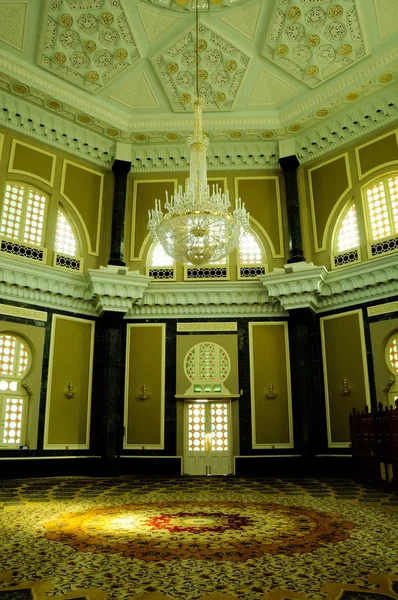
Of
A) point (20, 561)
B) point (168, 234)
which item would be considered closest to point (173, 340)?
point (168, 234)

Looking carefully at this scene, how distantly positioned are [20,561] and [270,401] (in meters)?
7.15

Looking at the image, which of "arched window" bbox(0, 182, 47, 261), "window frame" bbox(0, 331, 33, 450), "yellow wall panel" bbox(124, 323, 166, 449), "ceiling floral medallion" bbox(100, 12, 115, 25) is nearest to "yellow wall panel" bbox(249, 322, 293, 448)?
"yellow wall panel" bbox(124, 323, 166, 449)

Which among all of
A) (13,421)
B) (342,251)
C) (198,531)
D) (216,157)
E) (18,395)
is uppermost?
(216,157)

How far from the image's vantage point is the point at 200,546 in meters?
3.59

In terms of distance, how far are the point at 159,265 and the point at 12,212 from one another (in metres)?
3.21

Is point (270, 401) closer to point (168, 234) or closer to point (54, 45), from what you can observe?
point (168, 234)

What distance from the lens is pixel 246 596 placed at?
2.54 meters

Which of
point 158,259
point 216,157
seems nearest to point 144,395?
point 158,259

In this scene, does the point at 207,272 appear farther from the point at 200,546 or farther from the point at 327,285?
the point at 200,546

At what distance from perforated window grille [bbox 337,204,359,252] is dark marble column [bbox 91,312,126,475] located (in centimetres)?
483

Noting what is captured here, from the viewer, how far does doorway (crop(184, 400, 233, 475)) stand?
970 cm

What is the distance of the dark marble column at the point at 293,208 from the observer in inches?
404

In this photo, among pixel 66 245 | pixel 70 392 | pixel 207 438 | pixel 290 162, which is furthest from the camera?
pixel 290 162

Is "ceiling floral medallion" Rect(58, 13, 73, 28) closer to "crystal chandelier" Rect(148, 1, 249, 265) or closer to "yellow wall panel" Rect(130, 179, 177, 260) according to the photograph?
"yellow wall panel" Rect(130, 179, 177, 260)
